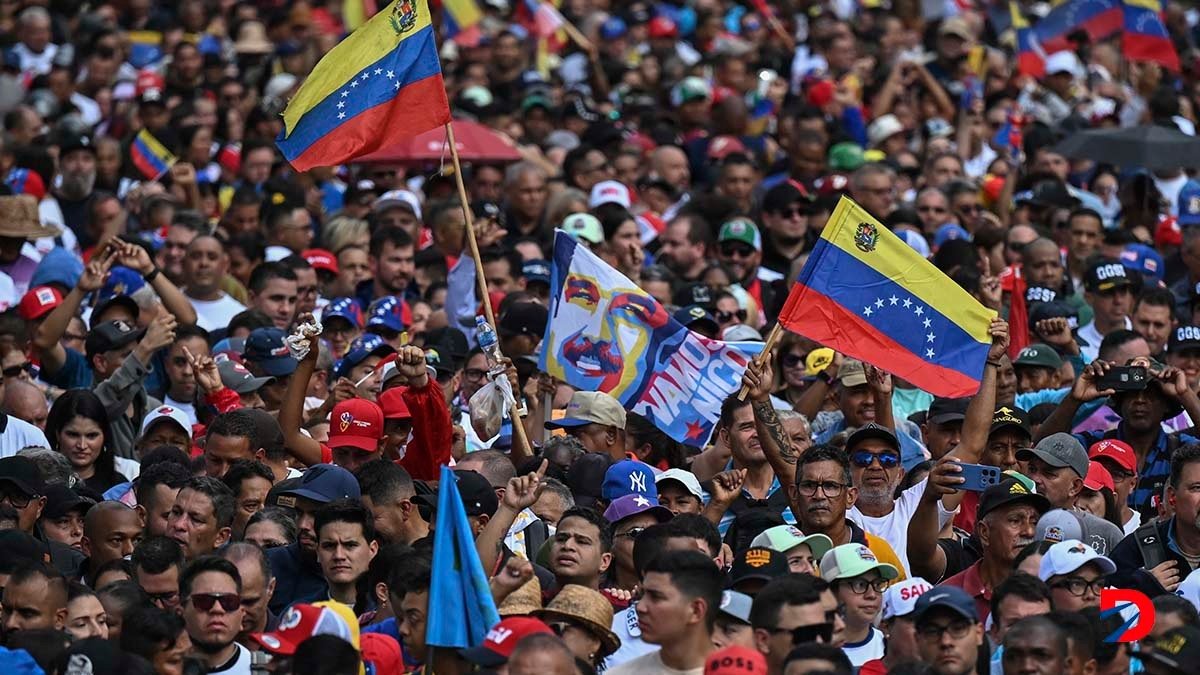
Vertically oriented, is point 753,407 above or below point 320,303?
above

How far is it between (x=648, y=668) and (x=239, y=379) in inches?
187

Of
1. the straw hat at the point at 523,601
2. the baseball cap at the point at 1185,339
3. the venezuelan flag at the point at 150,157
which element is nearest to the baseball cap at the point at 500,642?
the straw hat at the point at 523,601

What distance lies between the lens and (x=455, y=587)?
29.7 feet

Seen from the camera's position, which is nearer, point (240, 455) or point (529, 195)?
point (240, 455)

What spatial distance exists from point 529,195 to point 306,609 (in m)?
8.59

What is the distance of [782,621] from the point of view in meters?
8.88

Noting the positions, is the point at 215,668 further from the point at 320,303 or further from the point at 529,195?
the point at 529,195

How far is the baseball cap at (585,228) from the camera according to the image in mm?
15953

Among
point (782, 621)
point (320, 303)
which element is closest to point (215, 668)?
point (782, 621)

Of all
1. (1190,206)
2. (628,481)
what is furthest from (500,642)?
(1190,206)

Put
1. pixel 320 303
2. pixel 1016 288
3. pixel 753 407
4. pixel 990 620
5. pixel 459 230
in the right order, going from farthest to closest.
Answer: pixel 459 230, pixel 320 303, pixel 1016 288, pixel 753 407, pixel 990 620

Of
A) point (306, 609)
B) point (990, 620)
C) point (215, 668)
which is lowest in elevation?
point (215, 668)

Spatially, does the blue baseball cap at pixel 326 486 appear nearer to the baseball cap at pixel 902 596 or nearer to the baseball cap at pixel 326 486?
the baseball cap at pixel 326 486

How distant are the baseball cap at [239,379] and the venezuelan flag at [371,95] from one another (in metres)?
1.31
